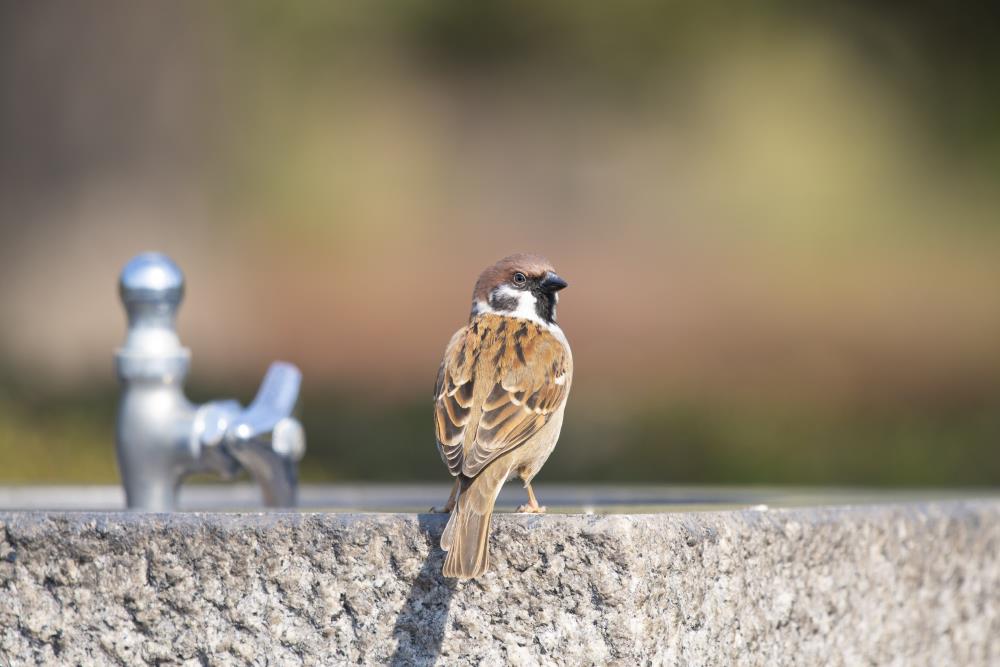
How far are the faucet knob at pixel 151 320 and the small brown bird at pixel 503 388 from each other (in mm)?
796

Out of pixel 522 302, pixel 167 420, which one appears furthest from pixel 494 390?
pixel 167 420

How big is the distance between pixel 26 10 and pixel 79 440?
456 cm

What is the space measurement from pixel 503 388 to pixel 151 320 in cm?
113

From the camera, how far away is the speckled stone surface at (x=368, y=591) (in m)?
2.65

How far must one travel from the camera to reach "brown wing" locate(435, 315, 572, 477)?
122 inches

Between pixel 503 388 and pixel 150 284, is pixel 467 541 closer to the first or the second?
pixel 503 388

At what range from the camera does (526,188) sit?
48.7ft

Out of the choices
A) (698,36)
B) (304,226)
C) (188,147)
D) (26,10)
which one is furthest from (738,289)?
(26,10)

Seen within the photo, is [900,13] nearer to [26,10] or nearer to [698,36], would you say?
[698,36]

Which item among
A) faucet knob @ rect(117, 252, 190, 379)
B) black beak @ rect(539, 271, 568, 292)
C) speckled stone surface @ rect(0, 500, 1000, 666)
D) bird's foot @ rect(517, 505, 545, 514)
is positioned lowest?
speckled stone surface @ rect(0, 500, 1000, 666)

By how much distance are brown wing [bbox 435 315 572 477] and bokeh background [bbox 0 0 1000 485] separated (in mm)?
5451

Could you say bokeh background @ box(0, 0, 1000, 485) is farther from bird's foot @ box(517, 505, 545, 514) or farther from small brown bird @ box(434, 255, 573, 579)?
bird's foot @ box(517, 505, 545, 514)

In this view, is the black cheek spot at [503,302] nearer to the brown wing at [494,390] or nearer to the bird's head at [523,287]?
the bird's head at [523,287]

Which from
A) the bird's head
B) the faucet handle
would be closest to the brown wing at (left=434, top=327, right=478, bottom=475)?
the bird's head
